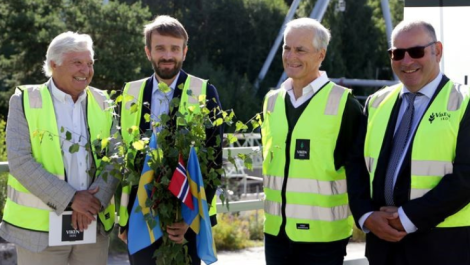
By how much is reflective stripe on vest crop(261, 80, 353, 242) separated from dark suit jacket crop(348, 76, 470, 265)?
0.21 meters

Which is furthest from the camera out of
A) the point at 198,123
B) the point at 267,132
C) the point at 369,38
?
the point at 369,38

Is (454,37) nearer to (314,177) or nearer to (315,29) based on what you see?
(315,29)

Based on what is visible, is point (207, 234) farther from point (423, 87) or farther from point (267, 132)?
point (423, 87)

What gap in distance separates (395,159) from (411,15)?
243 cm

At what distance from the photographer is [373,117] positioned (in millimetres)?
4668

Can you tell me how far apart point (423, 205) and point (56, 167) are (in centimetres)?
210

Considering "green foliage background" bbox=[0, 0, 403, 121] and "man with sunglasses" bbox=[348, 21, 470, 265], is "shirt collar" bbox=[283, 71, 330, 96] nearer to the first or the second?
"man with sunglasses" bbox=[348, 21, 470, 265]

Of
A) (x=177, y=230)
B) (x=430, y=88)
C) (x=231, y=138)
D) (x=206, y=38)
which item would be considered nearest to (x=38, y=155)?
(x=177, y=230)

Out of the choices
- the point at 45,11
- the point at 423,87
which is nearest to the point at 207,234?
the point at 423,87

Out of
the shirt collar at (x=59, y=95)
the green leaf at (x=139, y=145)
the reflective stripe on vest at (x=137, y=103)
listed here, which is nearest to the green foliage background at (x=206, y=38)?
the shirt collar at (x=59, y=95)

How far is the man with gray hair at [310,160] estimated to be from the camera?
481 cm

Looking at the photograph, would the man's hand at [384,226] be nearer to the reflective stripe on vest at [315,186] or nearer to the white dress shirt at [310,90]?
the reflective stripe on vest at [315,186]

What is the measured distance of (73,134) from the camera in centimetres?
488

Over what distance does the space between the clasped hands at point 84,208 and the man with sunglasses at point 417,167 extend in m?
1.49
